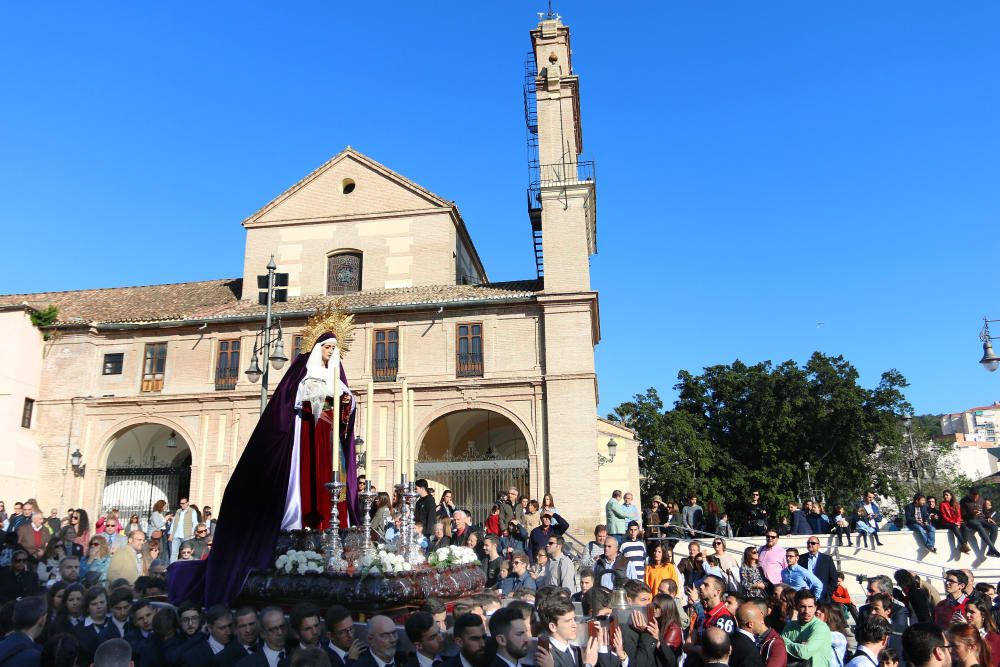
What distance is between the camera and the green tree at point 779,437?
39.7 m

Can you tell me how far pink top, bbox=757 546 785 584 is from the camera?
10.9 m

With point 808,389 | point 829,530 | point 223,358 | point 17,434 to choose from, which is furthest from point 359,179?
point 808,389

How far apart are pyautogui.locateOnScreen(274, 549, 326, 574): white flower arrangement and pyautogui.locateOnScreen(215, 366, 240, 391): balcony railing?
60.2ft

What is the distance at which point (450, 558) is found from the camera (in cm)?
766

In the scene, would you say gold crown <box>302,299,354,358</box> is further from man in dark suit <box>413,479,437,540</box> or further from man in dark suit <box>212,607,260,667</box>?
man in dark suit <box>413,479,437,540</box>

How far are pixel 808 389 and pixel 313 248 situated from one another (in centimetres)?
2796

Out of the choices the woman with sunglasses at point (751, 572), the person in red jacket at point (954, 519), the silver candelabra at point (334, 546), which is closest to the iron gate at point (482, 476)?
the person in red jacket at point (954, 519)

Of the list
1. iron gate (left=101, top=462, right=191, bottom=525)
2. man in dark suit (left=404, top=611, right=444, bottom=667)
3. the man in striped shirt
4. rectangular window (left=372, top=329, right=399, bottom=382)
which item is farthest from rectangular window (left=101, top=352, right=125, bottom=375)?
man in dark suit (left=404, top=611, right=444, bottom=667)

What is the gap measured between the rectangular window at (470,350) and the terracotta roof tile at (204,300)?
2.97 feet

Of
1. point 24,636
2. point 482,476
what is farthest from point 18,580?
point 482,476

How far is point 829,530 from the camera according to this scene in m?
17.8

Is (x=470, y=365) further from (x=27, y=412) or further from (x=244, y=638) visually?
(x=244, y=638)

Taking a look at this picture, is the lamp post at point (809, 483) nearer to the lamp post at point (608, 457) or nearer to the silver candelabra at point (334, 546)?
the lamp post at point (608, 457)

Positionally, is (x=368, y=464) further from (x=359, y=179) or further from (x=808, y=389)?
(x=808, y=389)
